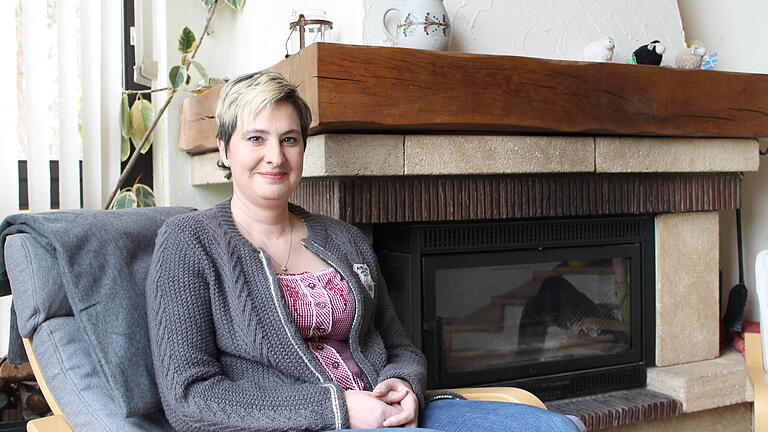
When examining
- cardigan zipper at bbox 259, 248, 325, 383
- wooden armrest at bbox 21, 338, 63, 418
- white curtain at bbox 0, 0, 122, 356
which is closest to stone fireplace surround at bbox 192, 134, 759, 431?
white curtain at bbox 0, 0, 122, 356

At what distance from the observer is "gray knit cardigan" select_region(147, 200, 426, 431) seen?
1.29 meters

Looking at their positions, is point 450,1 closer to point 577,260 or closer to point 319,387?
point 577,260

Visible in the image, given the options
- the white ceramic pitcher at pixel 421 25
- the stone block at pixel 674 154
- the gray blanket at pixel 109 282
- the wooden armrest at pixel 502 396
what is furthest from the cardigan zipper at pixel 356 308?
the stone block at pixel 674 154

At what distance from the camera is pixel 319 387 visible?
1.34 m

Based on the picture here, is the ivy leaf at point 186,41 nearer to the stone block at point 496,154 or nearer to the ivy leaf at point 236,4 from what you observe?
the ivy leaf at point 236,4

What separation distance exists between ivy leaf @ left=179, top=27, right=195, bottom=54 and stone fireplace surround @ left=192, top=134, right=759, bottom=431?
35 centimetres

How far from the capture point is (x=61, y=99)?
8.07 feet

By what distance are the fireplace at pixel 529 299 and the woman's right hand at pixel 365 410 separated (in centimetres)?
86

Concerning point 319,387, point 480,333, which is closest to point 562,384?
point 480,333

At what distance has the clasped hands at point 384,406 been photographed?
1318mm

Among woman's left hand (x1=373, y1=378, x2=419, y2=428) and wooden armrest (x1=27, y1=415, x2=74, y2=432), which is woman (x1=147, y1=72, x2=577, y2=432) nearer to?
woman's left hand (x1=373, y1=378, x2=419, y2=428)

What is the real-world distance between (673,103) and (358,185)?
3.41 feet

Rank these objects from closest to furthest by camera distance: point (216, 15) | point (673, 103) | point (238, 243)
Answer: point (238, 243), point (673, 103), point (216, 15)

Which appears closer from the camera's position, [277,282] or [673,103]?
[277,282]
